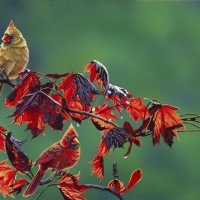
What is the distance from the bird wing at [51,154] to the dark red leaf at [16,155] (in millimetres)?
28

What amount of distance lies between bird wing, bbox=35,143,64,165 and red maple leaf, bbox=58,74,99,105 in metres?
0.12

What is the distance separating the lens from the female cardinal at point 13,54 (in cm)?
92

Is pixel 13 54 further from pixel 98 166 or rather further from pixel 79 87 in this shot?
pixel 98 166

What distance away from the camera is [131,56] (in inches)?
59.8

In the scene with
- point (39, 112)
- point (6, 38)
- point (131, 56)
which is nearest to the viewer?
point (39, 112)

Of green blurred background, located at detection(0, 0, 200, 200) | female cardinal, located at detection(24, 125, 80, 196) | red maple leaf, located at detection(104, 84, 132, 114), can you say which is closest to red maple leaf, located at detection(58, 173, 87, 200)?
female cardinal, located at detection(24, 125, 80, 196)

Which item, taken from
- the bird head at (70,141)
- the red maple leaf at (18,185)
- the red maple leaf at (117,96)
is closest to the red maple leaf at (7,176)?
the red maple leaf at (18,185)

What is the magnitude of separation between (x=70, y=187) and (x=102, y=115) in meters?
0.15

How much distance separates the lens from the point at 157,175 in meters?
1.47

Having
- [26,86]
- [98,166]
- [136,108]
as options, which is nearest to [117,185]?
[98,166]

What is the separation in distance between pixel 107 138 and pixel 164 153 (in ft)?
1.86

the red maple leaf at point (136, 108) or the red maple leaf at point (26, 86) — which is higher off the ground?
the red maple leaf at point (136, 108)

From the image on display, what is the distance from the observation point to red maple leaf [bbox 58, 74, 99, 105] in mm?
845

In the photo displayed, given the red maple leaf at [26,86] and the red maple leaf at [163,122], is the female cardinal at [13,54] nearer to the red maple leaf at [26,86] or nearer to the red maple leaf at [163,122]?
the red maple leaf at [26,86]
